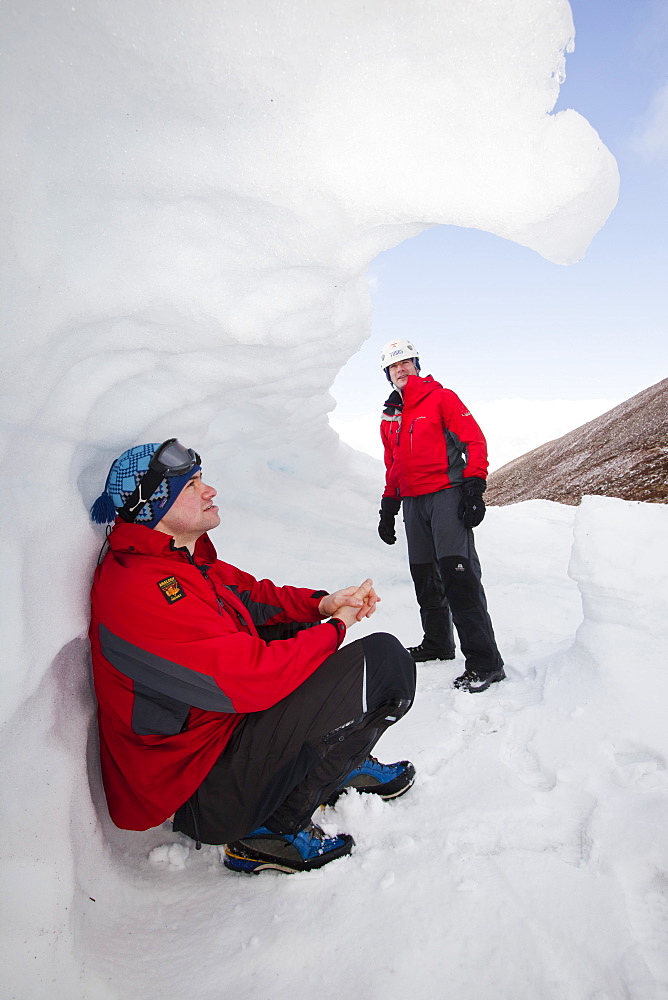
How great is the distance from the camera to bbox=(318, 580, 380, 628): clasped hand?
1943mm

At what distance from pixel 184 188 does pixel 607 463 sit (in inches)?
481

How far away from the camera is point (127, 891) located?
1.67 meters

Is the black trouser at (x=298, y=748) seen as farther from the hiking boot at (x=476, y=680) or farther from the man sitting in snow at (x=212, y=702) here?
the hiking boot at (x=476, y=680)

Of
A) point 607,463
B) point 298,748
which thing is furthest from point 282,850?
point 607,463

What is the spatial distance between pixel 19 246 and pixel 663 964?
2.37 meters

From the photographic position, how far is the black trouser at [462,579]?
3096mm

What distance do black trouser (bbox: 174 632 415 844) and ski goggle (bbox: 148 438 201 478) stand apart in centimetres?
82

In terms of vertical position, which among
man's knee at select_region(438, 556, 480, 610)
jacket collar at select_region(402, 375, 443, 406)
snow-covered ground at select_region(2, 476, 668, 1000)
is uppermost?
jacket collar at select_region(402, 375, 443, 406)

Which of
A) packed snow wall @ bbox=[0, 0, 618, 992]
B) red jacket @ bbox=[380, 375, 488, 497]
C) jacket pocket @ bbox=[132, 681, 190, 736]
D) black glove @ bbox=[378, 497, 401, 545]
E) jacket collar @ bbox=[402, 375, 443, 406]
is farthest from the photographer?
black glove @ bbox=[378, 497, 401, 545]

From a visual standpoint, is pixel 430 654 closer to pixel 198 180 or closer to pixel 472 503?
pixel 472 503

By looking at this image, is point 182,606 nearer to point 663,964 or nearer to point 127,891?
point 127,891

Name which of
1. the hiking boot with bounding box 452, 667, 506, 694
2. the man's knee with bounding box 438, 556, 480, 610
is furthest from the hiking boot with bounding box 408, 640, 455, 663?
the man's knee with bounding box 438, 556, 480, 610

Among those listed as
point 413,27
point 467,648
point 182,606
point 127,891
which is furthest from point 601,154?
point 127,891

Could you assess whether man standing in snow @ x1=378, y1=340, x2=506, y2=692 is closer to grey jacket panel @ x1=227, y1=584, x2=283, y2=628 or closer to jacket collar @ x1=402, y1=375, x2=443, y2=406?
jacket collar @ x1=402, y1=375, x2=443, y2=406
